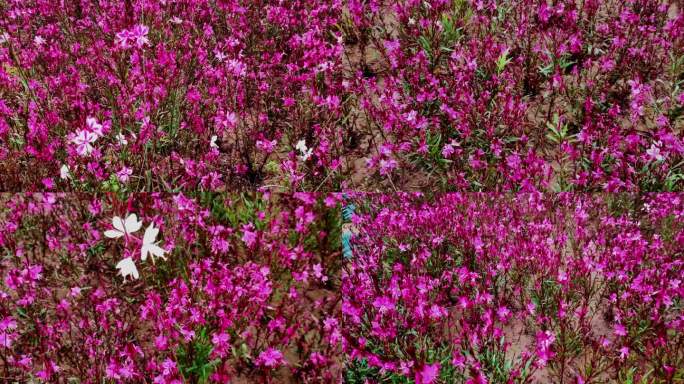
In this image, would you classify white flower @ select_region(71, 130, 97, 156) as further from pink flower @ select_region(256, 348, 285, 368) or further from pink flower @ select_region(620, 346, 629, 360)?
pink flower @ select_region(620, 346, 629, 360)

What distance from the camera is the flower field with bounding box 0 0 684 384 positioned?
11.4 feet

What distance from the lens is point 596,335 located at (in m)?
3.95

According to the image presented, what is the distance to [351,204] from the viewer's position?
3.87 meters

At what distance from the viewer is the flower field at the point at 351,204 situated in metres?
3.48

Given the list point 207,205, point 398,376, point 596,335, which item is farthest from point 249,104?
point 596,335

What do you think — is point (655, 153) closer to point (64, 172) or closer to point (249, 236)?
point (249, 236)

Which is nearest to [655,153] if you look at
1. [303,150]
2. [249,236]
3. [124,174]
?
[303,150]

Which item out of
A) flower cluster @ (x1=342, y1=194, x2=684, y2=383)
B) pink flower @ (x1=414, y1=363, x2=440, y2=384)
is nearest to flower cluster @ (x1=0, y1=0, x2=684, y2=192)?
flower cluster @ (x1=342, y1=194, x2=684, y2=383)

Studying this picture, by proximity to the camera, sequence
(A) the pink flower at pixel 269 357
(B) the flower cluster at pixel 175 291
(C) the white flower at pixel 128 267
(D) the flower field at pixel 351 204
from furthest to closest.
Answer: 1. (D) the flower field at pixel 351 204
2. (B) the flower cluster at pixel 175 291
3. (A) the pink flower at pixel 269 357
4. (C) the white flower at pixel 128 267

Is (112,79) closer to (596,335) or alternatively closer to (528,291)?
(528,291)

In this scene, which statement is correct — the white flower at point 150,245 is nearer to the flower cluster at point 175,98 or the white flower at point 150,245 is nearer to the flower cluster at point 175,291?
the flower cluster at point 175,291

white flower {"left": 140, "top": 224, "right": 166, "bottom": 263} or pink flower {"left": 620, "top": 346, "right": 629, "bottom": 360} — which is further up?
white flower {"left": 140, "top": 224, "right": 166, "bottom": 263}

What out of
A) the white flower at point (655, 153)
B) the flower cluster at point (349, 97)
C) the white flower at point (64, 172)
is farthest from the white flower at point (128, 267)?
the white flower at point (655, 153)

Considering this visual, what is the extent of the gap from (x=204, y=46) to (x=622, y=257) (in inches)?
140
